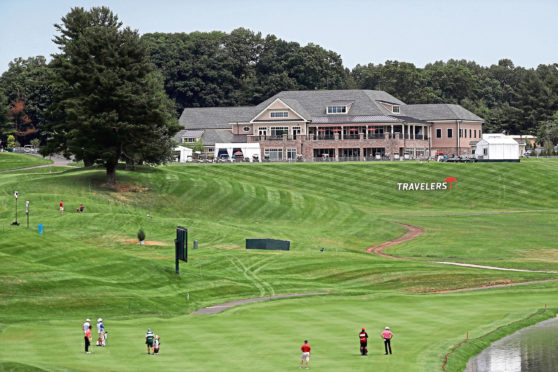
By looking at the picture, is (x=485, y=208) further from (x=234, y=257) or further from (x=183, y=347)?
(x=183, y=347)

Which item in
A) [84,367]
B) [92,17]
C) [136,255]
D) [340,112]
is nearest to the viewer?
[84,367]

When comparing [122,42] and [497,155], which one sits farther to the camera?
[497,155]

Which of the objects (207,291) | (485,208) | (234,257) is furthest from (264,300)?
(485,208)

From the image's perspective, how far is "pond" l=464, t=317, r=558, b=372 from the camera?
153 ft

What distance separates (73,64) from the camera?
118m

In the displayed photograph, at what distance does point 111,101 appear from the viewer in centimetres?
11544

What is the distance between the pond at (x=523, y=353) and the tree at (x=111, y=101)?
7039cm

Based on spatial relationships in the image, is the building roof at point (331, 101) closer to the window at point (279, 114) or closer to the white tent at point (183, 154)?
the window at point (279, 114)

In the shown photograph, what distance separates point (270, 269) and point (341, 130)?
96013mm

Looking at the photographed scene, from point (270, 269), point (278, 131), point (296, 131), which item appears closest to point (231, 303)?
point (270, 269)

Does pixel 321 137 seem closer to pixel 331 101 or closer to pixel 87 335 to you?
pixel 331 101

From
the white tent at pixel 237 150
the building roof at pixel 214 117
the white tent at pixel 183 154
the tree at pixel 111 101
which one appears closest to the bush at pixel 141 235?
the tree at pixel 111 101

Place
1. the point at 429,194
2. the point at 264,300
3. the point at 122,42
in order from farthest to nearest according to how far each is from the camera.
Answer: the point at 429,194 < the point at 122,42 < the point at 264,300

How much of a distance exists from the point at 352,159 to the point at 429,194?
88.7 feet
